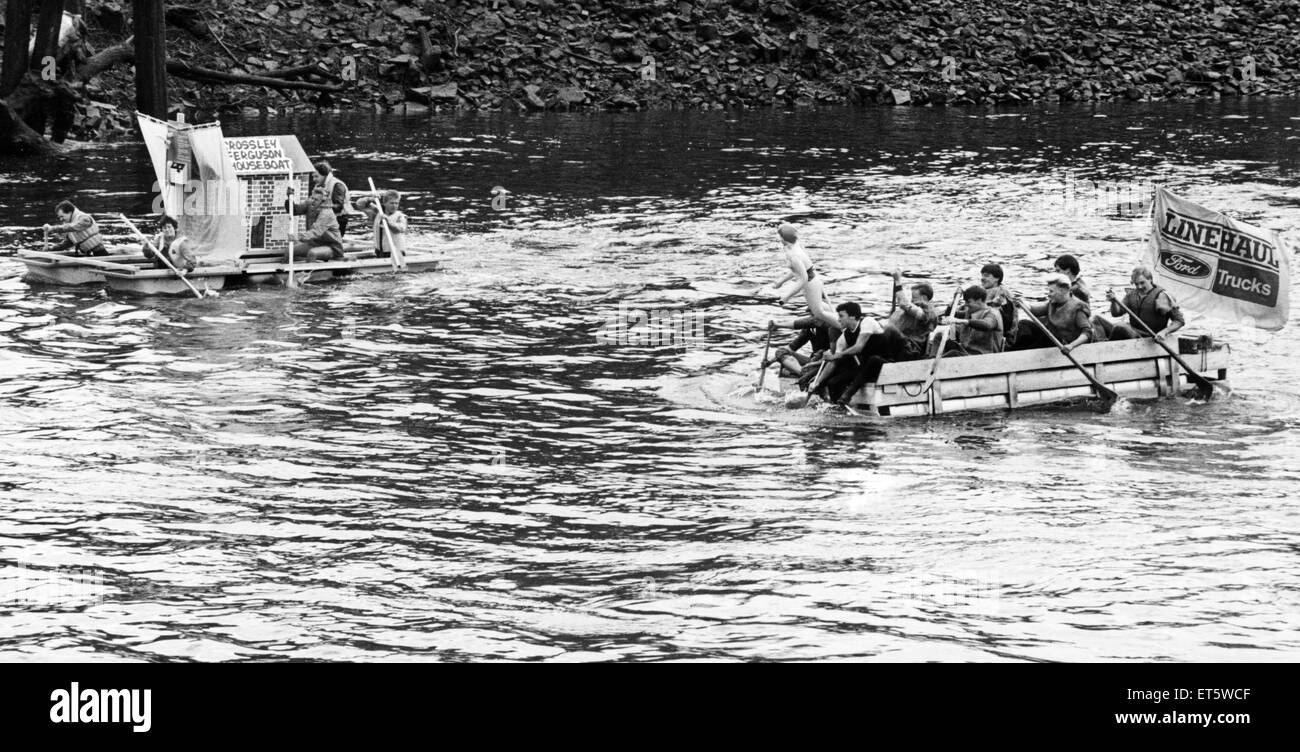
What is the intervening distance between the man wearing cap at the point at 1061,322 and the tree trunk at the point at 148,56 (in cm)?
2858

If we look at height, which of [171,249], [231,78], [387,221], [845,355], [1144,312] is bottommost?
[845,355]

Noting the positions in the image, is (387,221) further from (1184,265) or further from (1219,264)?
(1219,264)

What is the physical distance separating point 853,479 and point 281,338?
1069 centimetres

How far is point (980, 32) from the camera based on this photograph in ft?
204

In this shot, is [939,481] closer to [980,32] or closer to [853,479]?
[853,479]

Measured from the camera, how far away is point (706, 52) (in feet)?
199

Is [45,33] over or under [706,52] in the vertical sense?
under

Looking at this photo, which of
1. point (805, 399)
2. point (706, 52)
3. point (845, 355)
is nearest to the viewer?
point (845, 355)

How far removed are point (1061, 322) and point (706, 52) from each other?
1601 inches

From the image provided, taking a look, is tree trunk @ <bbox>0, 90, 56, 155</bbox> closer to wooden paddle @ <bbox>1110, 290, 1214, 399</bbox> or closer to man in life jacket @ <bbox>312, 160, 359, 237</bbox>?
man in life jacket @ <bbox>312, 160, 359, 237</bbox>

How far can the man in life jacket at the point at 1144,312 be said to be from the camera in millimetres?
21734

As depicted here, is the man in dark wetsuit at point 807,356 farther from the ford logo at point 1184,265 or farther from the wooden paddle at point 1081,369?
the ford logo at point 1184,265

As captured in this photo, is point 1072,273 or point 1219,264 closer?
point 1072,273

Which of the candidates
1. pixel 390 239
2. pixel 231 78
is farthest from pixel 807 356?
pixel 231 78
